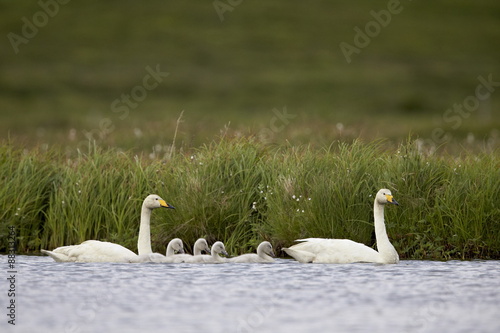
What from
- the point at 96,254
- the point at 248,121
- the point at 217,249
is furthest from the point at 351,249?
the point at 248,121

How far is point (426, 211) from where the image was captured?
50.2 ft

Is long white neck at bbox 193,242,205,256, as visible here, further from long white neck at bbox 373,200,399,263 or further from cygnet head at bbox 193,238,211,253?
long white neck at bbox 373,200,399,263

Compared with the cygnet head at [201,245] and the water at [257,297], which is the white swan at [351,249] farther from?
the cygnet head at [201,245]

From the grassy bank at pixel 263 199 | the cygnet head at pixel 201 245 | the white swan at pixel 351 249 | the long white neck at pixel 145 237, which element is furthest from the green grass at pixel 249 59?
the white swan at pixel 351 249

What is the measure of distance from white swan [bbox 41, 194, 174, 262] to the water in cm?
18

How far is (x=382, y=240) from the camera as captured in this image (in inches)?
556

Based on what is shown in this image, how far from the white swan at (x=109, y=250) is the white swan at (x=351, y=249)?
199 cm

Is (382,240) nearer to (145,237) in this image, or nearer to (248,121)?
(145,237)

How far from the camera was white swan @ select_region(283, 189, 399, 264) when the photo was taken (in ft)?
45.8

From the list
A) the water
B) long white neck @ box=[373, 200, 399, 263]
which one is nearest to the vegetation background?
long white neck @ box=[373, 200, 399, 263]

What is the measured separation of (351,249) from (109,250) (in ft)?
10.8

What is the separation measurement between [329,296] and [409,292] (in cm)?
99

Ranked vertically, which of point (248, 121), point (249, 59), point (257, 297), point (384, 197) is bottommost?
point (257, 297)

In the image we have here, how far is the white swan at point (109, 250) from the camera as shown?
1418 centimetres
